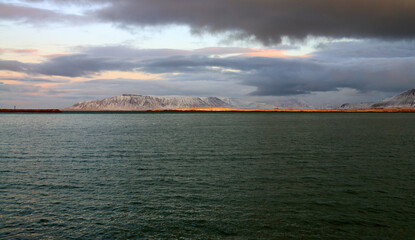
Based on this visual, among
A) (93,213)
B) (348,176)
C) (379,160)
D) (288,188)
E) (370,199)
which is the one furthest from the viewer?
(379,160)

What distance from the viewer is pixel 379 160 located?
136ft

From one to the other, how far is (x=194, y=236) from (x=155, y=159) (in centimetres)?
2594

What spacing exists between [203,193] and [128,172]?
38.5 feet

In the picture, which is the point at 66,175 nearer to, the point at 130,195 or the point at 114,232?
the point at 130,195

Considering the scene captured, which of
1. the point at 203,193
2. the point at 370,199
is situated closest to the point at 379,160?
the point at 370,199

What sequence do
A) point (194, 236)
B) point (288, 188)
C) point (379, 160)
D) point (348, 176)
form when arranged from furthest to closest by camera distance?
1. point (379, 160)
2. point (348, 176)
3. point (288, 188)
4. point (194, 236)

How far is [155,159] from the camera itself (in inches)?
1668

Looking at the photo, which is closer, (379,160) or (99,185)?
(99,185)

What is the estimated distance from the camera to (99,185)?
91.9 feet

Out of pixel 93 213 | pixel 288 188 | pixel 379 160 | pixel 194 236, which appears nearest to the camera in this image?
pixel 194 236

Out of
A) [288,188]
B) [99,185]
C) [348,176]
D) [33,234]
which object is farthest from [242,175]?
[33,234]

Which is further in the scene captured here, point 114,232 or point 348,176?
point 348,176

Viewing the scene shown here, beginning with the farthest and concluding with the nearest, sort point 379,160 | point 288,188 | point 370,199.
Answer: point 379,160, point 288,188, point 370,199

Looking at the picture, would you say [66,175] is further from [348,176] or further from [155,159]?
[348,176]
